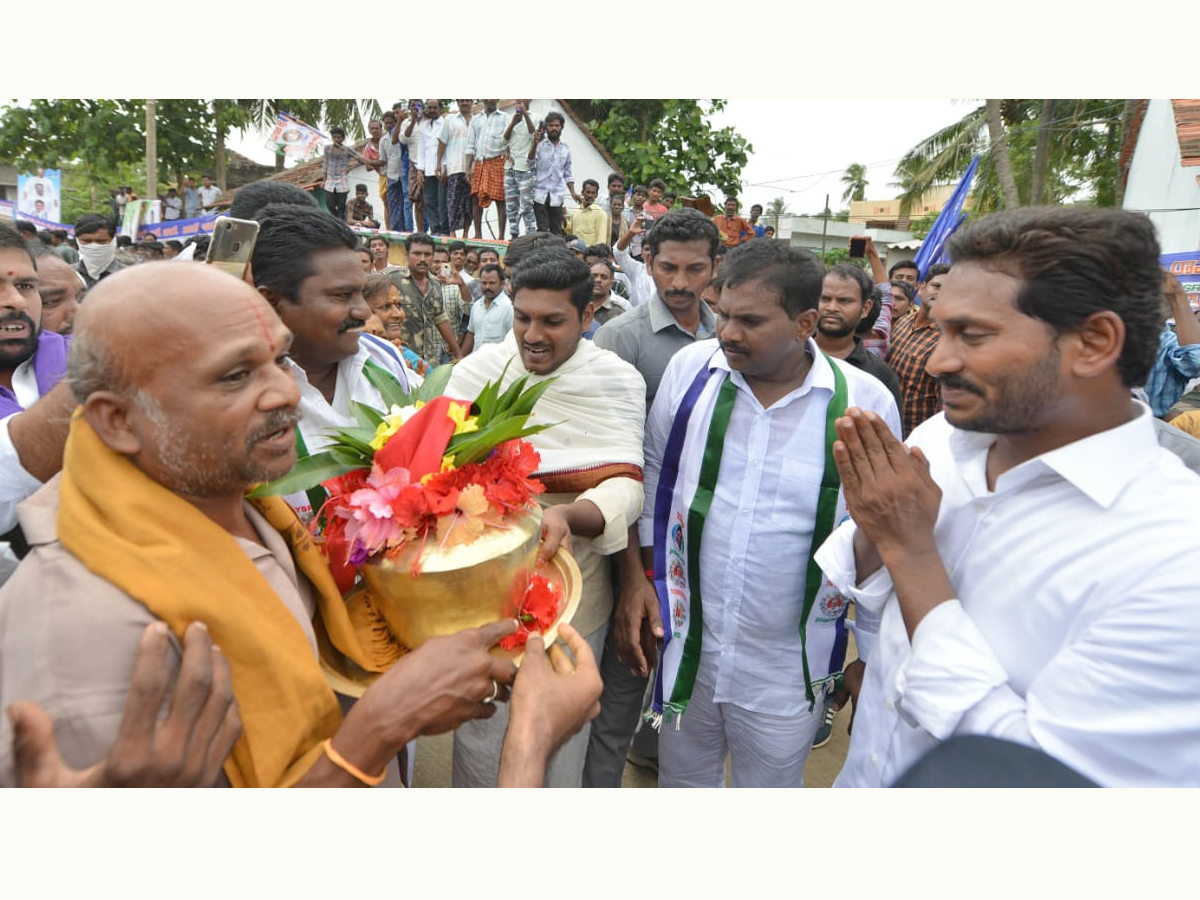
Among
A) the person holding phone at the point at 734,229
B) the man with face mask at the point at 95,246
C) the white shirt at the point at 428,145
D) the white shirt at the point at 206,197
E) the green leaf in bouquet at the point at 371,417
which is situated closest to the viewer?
the green leaf in bouquet at the point at 371,417

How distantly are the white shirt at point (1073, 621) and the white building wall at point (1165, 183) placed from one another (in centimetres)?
1289

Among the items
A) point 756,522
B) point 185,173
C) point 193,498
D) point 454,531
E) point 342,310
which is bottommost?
point 756,522

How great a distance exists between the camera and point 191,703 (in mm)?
1248

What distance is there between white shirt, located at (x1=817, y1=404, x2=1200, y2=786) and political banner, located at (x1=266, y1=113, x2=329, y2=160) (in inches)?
644

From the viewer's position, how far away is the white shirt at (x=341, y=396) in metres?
2.35

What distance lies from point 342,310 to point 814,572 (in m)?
2.01

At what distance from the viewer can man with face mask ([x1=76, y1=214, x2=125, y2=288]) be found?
27.8 feet

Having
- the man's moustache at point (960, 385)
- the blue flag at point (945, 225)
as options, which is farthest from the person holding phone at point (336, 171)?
the man's moustache at point (960, 385)

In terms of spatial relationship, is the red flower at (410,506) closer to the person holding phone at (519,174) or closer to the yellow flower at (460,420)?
the yellow flower at (460,420)

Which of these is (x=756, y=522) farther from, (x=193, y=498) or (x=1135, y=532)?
(x=193, y=498)

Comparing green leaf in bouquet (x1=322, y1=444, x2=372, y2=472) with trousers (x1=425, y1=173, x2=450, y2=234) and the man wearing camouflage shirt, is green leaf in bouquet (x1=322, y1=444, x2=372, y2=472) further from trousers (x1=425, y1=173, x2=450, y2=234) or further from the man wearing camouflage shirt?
trousers (x1=425, y1=173, x2=450, y2=234)

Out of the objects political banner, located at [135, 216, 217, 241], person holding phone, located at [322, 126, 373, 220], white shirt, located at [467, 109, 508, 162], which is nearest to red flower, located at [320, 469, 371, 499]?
political banner, located at [135, 216, 217, 241]

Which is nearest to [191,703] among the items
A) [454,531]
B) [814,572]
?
[454,531]

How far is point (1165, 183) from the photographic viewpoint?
42.1 ft
